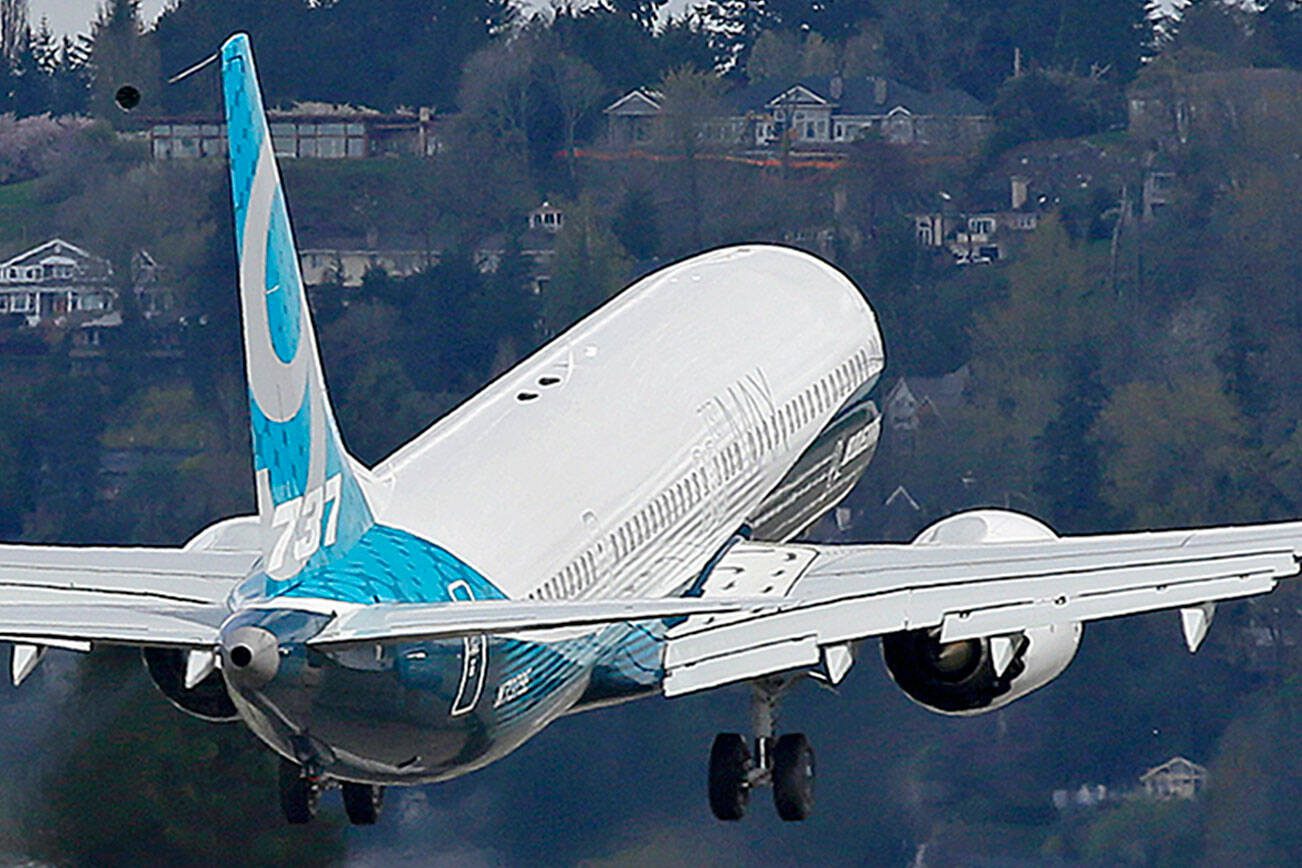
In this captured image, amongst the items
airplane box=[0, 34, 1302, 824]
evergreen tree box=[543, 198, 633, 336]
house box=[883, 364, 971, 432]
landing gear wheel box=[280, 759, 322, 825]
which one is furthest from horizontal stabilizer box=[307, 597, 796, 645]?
evergreen tree box=[543, 198, 633, 336]

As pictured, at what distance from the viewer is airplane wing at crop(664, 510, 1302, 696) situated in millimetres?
34156

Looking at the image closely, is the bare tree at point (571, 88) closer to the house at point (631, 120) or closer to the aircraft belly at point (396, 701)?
the house at point (631, 120)

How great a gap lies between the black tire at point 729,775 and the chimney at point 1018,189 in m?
34.0

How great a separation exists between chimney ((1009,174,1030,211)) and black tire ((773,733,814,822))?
34.1 meters

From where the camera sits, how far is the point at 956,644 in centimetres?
3650

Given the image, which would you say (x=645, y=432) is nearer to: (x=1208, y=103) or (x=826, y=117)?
(x=1208, y=103)

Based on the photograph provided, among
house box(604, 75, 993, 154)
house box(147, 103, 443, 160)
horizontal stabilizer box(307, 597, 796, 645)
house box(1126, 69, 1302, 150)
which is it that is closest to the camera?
horizontal stabilizer box(307, 597, 796, 645)

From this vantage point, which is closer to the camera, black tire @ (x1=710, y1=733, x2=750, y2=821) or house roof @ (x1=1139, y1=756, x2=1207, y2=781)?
black tire @ (x1=710, y1=733, x2=750, y2=821)

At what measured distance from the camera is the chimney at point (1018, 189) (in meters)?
71.4

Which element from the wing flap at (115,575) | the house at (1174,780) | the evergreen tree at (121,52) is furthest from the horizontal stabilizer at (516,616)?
the evergreen tree at (121,52)

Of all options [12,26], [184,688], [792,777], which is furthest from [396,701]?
[12,26]

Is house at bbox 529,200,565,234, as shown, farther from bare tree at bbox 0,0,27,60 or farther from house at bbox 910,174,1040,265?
bare tree at bbox 0,0,27,60

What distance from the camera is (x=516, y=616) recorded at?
2698 cm

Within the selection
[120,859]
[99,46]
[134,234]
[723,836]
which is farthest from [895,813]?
[99,46]
